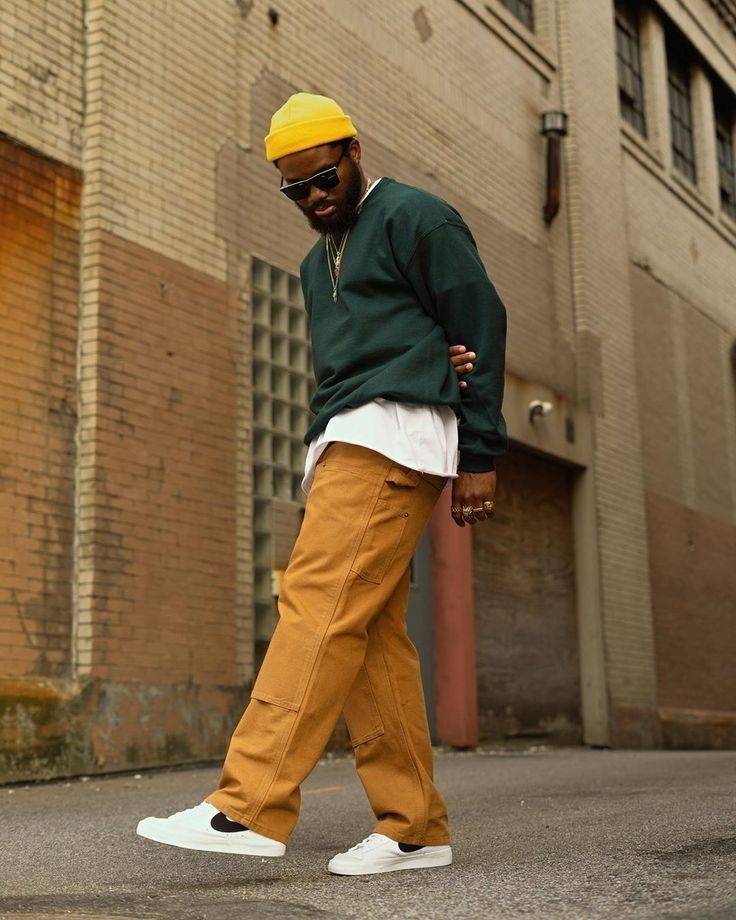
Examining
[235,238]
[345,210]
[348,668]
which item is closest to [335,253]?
[345,210]

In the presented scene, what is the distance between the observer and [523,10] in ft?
46.2

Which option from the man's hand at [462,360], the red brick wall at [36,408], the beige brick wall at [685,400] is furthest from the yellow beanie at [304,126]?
the beige brick wall at [685,400]

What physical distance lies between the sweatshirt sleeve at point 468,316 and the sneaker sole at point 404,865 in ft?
3.24

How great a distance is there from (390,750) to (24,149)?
5.08 meters

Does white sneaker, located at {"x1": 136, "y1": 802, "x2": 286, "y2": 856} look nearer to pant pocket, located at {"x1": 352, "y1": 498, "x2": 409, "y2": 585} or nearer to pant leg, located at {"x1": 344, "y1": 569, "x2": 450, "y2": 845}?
pant leg, located at {"x1": 344, "y1": 569, "x2": 450, "y2": 845}

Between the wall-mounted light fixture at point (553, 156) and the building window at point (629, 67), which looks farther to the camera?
the building window at point (629, 67)

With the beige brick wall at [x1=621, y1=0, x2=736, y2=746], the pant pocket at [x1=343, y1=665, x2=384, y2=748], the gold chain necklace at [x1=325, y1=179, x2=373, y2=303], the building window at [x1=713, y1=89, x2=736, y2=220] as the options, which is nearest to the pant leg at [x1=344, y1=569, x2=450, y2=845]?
the pant pocket at [x1=343, y1=665, x2=384, y2=748]

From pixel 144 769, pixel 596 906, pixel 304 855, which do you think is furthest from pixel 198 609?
pixel 596 906

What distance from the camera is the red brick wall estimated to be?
7.12 metres

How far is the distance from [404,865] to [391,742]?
304 mm

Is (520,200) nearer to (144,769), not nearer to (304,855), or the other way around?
(144,769)

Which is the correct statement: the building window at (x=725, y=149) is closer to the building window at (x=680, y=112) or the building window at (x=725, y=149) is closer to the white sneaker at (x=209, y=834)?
the building window at (x=680, y=112)

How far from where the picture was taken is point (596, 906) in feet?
9.42

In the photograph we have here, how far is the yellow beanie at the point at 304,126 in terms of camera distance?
346 cm
